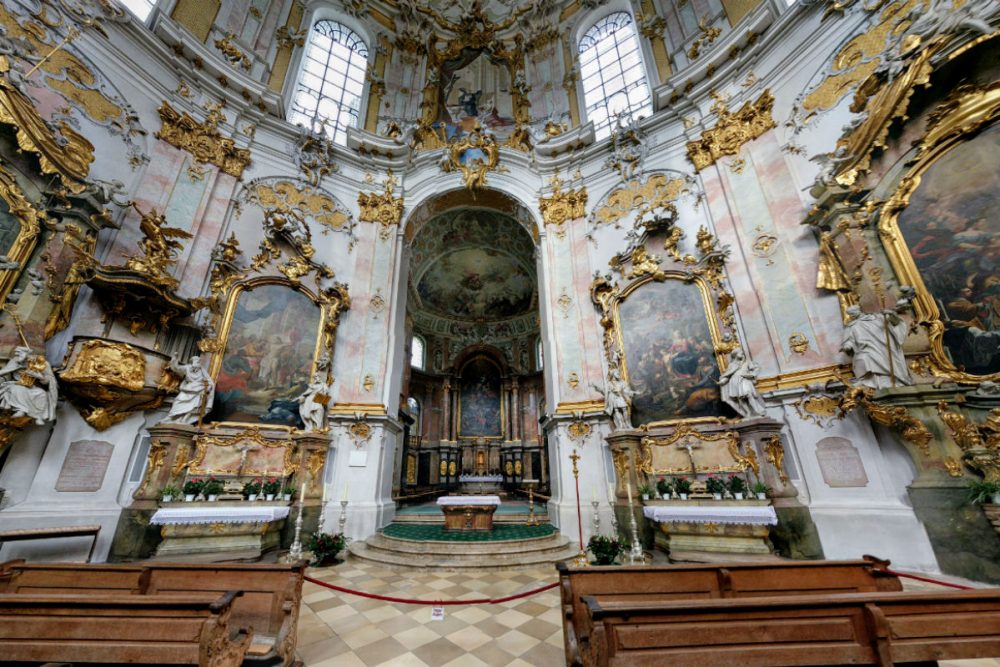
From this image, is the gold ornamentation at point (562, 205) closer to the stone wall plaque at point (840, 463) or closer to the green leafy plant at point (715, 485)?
the green leafy plant at point (715, 485)

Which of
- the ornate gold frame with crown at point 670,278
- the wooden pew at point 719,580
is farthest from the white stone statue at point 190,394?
the ornate gold frame with crown at point 670,278

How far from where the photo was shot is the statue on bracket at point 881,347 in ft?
18.7

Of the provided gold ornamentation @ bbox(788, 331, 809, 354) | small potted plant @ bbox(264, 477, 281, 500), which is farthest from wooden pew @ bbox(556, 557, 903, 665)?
small potted plant @ bbox(264, 477, 281, 500)

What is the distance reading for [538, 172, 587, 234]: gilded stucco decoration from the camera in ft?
38.0

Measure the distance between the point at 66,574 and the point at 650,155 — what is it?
44.1 ft

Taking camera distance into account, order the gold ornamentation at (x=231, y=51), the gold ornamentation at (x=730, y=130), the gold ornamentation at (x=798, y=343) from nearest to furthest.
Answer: the gold ornamentation at (x=798, y=343), the gold ornamentation at (x=730, y=130), the gold ornamentation at (x=231, y=51)

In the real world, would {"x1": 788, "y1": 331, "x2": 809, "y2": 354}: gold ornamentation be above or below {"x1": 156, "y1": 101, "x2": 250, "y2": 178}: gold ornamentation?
below

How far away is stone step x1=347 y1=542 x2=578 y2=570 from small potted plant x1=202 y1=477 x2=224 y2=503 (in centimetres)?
288

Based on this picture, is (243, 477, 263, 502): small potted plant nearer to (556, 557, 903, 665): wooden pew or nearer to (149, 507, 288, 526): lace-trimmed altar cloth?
(149, 507, 288, 526): lace-trimmed altar cloth

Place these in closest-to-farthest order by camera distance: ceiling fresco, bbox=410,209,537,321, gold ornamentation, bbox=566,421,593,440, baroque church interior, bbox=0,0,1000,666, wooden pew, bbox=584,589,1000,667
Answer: wooden pew, bbox=584,589,1000,667, baroque church interior, bbox=0,0,1000,666, gold ornamentation, bbox=566,421,593,440, ceiling fresco, bbox=410,209,537,321

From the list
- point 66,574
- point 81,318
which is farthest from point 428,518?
point 81,318

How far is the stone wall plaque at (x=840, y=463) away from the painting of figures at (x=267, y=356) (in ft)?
35.1

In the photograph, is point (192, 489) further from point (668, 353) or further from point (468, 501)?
point (668, 353)

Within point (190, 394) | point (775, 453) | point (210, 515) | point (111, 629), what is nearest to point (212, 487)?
point (210, 515)
